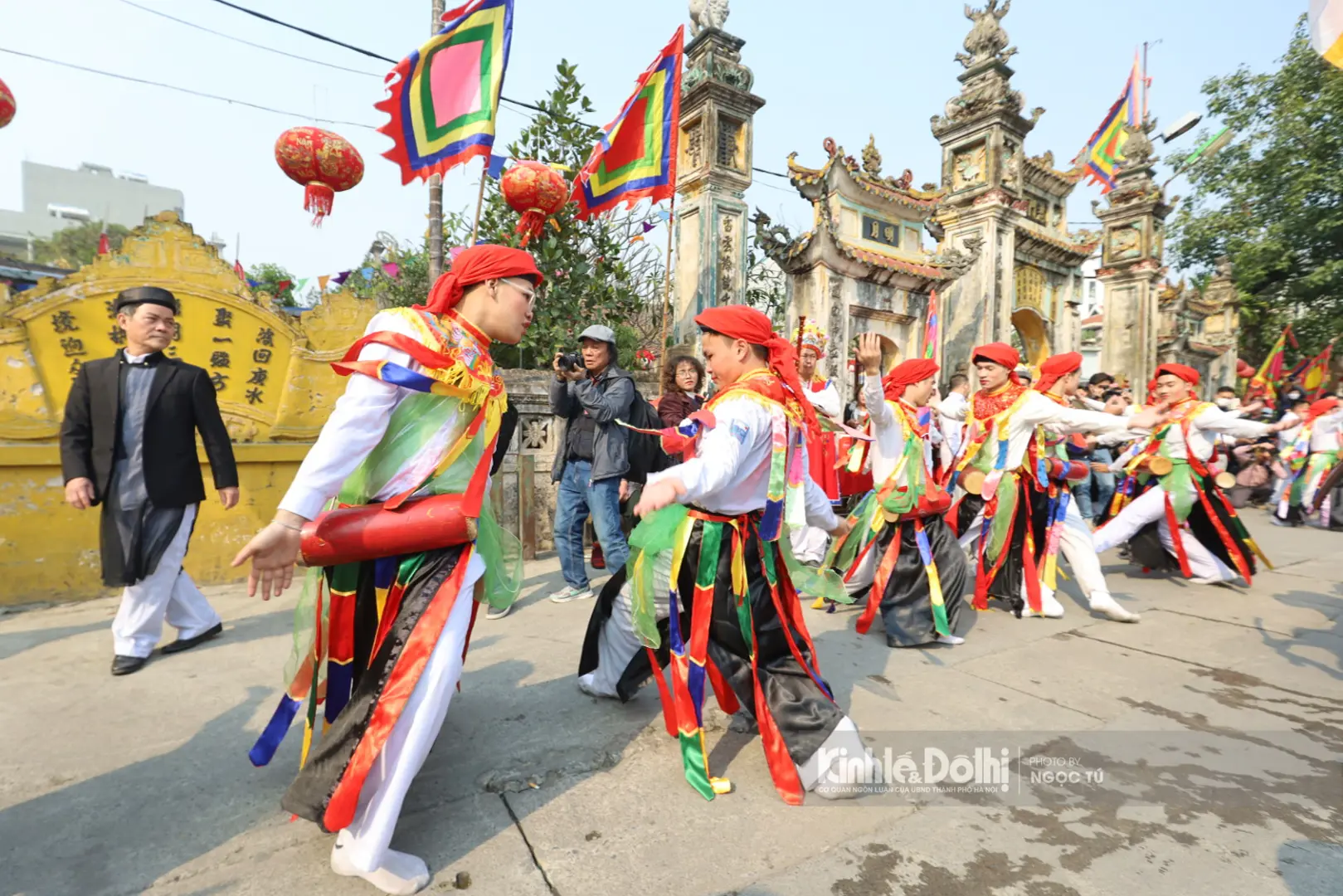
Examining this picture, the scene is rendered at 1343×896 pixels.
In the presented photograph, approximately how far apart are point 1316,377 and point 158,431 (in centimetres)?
1270

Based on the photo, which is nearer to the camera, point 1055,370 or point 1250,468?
point 1055,370

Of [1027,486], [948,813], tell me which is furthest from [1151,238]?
[948,813]

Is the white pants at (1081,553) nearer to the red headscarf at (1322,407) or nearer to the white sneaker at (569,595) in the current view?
the white sneaker at (569,595)

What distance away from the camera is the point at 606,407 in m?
4.15

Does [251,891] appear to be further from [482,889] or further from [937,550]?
[937,550]

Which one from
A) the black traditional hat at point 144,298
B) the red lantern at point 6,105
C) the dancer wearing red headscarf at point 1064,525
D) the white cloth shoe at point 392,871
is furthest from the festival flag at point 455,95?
the white cloth shoe at point 392,871

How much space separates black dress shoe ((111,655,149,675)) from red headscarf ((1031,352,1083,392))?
507 cm

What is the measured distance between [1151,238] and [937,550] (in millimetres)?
14922

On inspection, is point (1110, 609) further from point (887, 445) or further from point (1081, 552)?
point (887, 445)

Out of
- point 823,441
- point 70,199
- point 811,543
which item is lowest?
point 811,543

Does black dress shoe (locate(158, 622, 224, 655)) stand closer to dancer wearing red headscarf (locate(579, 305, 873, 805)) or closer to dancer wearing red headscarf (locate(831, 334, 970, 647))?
dancer wearing red headscarf (locate(579, 305, 873, 805))

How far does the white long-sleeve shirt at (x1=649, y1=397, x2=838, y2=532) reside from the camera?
6.73 ft

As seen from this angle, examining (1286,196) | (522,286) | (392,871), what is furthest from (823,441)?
(1286,196)

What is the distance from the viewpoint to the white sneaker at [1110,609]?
4.14 metres
